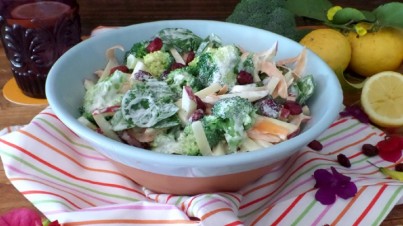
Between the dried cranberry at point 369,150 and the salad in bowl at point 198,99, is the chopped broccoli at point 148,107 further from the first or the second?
the dried cranberry at point 369,150

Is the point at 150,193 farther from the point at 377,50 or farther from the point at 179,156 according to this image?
the point at 377,50

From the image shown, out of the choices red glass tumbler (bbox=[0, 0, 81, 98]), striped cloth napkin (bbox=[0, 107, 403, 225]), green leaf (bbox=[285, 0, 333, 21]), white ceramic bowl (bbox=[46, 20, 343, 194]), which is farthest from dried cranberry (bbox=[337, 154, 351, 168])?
red glass tumbler (bbox=[0, 0, 81, 98])

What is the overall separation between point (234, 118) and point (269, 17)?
0.57 metres

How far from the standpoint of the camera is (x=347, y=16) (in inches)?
48.3

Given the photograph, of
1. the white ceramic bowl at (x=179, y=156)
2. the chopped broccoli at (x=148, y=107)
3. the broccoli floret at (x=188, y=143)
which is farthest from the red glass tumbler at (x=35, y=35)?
the broccoli floret at (x=188, y=143)

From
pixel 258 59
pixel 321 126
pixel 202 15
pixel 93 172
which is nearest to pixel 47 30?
pixel 93 172

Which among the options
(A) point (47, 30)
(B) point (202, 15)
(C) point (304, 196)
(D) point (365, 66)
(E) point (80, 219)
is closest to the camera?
(E) point (80, 219)

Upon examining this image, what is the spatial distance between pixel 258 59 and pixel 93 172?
1.12 feet

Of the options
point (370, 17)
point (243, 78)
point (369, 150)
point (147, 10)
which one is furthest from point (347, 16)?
point (147, 10)

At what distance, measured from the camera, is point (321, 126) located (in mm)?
749

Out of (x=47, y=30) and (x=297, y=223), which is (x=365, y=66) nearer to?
(x=297, y=223)

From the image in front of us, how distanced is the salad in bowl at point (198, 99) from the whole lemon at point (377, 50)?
1.03 feet

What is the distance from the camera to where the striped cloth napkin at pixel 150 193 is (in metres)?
0.74

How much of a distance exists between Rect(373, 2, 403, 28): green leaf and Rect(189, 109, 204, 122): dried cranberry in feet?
2.06
